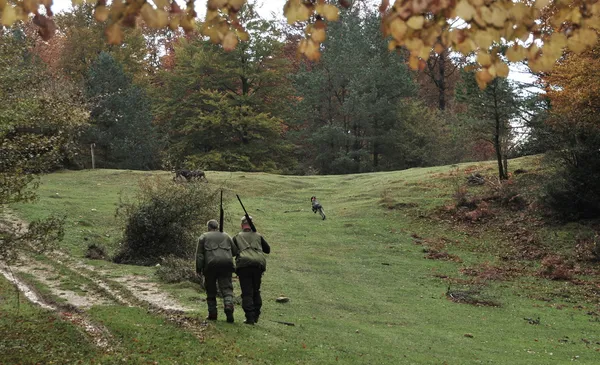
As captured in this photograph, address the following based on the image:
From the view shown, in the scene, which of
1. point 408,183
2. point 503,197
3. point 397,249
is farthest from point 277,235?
point 408,183

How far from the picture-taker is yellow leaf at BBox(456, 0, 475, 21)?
3695mm

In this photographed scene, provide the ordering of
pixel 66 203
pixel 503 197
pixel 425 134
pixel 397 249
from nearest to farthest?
pixel 397 249, pixel 66 203, pixel 503 197, pixel 425 134

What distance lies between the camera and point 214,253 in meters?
12.5

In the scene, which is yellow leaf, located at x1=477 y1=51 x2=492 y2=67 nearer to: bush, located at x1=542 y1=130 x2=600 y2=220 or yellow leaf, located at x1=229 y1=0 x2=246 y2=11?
yellow leaf, located at x1=229 y1=0 x2=246 y2=11

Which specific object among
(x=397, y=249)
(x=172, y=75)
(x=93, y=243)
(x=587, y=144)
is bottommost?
(x=397, y=249)

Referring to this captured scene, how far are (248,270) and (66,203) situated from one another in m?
22.2

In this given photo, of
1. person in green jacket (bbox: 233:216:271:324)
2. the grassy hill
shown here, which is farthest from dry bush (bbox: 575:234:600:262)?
person in green jacket (bbox: 233:216:271:324)

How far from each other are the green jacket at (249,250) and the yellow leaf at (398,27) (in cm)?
942

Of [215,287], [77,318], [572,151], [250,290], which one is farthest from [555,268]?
[77,318]

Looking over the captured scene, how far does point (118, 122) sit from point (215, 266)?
48726 mm

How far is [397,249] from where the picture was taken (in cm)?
2945

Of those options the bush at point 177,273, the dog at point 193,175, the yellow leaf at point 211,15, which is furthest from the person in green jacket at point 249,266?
the dog at point 193,175

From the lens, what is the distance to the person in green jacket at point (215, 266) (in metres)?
12.5

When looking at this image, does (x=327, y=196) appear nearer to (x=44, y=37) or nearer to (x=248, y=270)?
(x=248, y=270)
